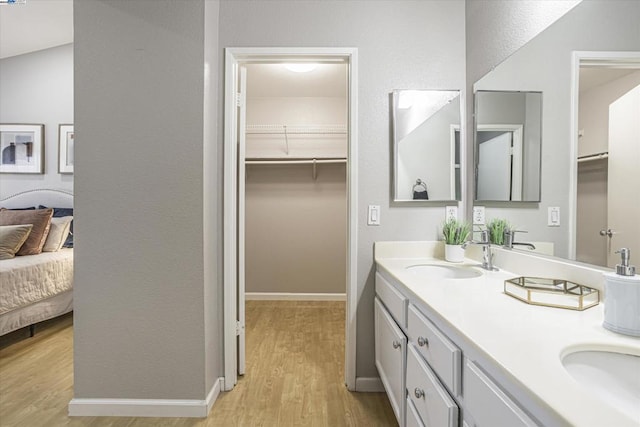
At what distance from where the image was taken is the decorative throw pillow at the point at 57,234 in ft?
10.1

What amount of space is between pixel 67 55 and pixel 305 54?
323 centimetres

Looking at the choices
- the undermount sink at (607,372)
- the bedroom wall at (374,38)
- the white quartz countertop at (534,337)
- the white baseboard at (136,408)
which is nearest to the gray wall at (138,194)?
the white baseboard at (136,408)

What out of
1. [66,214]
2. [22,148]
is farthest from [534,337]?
[22,148]

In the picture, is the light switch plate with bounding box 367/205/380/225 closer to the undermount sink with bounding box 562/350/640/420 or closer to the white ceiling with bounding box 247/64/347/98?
the undermount sink with bounding box 562/350/640/420

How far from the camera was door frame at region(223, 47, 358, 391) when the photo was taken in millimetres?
1988

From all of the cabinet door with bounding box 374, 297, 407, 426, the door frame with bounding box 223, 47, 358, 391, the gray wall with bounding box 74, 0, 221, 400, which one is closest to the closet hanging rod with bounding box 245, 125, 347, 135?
the door frame with bounding box 223, 47, 358, 391

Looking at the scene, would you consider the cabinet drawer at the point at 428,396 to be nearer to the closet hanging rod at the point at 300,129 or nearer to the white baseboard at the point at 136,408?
the white baseboard at the point at 136,408

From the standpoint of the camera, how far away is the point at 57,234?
3.11 m

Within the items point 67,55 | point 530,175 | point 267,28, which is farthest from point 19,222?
point 530,175

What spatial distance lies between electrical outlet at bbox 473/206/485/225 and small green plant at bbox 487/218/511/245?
78 millimetres

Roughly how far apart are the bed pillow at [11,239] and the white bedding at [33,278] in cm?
8

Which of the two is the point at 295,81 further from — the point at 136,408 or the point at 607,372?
the point at 607,372

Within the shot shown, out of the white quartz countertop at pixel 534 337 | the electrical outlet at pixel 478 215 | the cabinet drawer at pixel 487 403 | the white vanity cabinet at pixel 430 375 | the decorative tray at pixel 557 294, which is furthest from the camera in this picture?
the electrical outlet at pixel 478 215

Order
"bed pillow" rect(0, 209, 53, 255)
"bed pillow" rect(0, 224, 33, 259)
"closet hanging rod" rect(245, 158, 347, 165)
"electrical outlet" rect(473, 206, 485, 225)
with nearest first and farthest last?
"electrical outlet" rect(473, 206, 485, 225) < "bed pillow" rect(0, 224, 33, 259) < "bed pillow" rect(0, 209, 53, 255) < "closet hanging rod" rect(245, 158, 347, 165)
